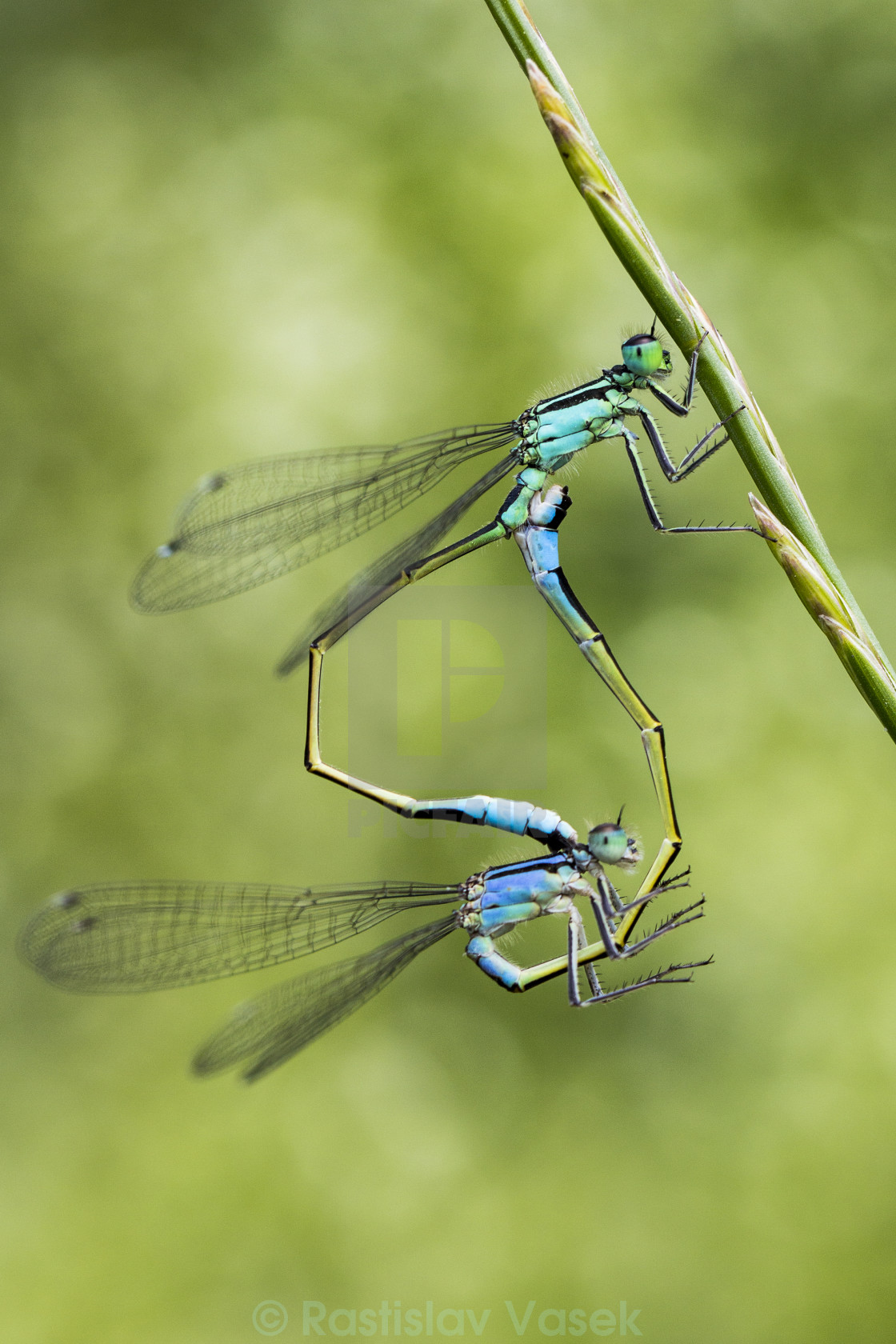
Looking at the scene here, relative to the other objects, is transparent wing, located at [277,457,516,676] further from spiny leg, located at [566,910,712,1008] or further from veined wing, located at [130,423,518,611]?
spiny leg, located at [566,910,712,1008]

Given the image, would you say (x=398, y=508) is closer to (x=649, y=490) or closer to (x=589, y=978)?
(x=649, y=490)

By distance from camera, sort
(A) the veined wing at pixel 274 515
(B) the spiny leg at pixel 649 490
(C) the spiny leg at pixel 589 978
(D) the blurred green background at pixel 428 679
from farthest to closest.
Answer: (D) the blurred green background at pixel 428 679 → (A) the veined wing at pixel 274 515 → (B) the spiny leg at pixel 649 490 → (C) the spiny leg at pixel 589 978

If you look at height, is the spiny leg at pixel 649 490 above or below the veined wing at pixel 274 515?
below

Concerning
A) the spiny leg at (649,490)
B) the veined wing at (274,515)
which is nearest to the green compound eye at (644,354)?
the spiny leg at (649,490)

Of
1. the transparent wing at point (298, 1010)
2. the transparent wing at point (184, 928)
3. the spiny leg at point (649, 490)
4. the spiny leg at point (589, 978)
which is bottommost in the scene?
the spiny leg at point (589, 978)

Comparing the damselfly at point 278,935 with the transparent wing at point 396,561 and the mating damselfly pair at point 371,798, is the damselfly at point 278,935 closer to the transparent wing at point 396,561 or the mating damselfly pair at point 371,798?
the mating damselfly pair at point 371,798

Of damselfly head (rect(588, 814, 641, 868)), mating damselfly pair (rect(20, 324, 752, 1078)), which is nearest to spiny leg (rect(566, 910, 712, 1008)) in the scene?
mating damselfly pair (rect(20, 324, 752, 1078))

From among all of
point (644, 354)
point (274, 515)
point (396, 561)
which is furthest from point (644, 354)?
point (274, 515)

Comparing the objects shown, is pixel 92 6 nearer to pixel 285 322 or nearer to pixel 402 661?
pixel 285 322
